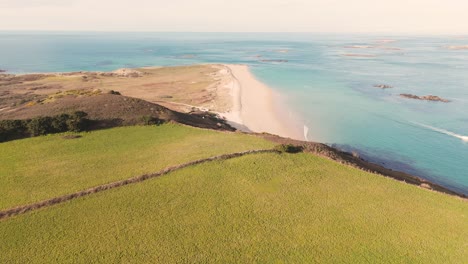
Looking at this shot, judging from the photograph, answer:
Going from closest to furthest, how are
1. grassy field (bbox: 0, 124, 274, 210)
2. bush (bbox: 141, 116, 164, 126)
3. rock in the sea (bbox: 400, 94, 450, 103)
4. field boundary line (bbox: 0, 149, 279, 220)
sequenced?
1. field boundary line (bbox: 0, 149, 279, 220)
2. grassy field (bbox: 0, 124, 274, 210)
3. bush (bbox: 141, 116, 164, 126)
4. rock in the sea (bbox: 400, 94, 450, 103)

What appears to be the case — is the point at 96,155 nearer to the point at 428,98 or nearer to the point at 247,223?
the point at 247,223

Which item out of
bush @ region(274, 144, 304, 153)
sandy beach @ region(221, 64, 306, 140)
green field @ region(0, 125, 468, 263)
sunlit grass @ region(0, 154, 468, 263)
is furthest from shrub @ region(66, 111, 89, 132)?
sandy beach @ region(221, 64, 306, 140)

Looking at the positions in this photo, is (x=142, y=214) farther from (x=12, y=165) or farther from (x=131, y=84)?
(x=131, y=84)

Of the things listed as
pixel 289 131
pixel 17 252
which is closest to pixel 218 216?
pixel 17 252

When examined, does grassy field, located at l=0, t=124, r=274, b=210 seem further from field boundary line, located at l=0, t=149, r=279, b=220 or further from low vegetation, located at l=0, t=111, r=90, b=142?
low vegetation, located at l=0, t=111, r=90, b=142

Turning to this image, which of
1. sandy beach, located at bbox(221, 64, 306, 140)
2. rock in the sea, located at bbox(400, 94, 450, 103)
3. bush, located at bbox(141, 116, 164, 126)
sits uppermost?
bush, located at bbox(141, 116, 164, 126)

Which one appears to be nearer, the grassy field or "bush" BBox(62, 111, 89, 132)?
the grassy field
